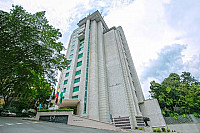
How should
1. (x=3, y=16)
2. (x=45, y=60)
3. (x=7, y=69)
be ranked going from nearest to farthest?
1. (x=3, y=16)
2. (x=7, y=69)
3. (x=45, y=60)

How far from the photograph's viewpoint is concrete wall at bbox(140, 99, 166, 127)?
24328 mm

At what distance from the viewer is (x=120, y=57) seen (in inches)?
1160

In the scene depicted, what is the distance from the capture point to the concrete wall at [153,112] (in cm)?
2433

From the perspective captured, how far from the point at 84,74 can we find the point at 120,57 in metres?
10.3

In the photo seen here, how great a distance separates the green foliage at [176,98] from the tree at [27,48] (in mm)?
27370

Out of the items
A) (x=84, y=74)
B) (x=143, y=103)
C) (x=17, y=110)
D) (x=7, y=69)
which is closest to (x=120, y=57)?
(x=84, y=74)

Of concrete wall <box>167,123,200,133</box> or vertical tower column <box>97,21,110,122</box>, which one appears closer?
vertical tower column <box>97,21,110,122</box>

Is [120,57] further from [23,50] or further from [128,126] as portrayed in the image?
[23,50]

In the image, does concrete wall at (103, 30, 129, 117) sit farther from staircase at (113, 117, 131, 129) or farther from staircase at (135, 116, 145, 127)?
staircase at (135, 116, 145, 127)

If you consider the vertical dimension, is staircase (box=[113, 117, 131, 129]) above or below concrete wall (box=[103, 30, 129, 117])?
below

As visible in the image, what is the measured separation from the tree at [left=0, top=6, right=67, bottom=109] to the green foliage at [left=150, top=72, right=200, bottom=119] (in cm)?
2737

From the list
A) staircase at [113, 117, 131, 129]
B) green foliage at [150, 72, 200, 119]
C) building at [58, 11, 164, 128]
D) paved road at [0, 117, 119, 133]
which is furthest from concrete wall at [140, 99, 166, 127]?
paved road at [0, 117, 119, 133]

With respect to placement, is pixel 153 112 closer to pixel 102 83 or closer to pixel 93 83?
pixel 102 83

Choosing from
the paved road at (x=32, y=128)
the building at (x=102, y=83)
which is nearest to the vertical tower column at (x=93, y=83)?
the building at (x=102, y=83)
